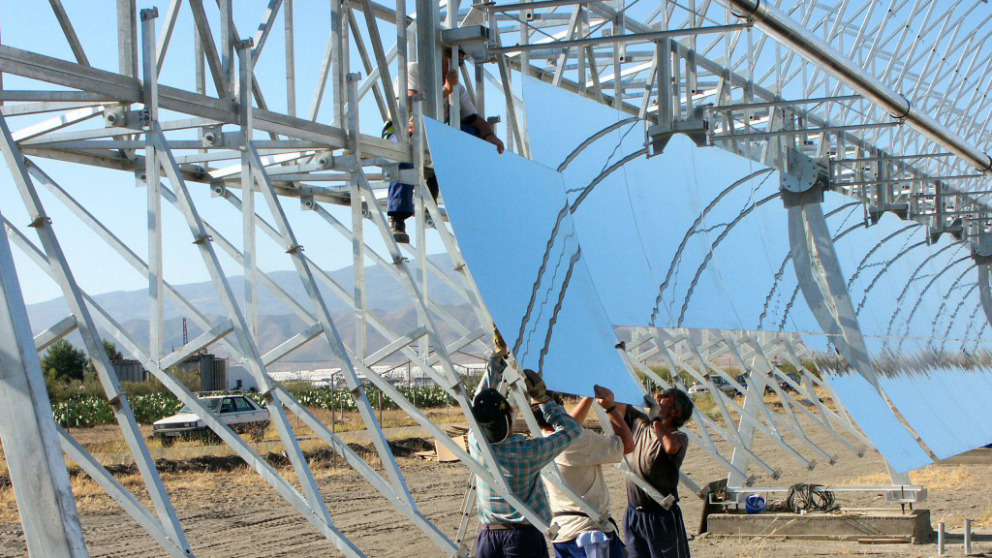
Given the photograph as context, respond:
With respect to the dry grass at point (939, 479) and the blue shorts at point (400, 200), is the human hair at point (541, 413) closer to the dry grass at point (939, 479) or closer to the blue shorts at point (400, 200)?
the blue shorts at point (400, 200)

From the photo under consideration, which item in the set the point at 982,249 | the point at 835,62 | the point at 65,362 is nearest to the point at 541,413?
the point at 835,62

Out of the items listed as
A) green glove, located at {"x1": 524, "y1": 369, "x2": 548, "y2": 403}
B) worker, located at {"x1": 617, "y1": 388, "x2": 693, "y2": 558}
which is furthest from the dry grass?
green glove, located at {"x1": 524, "y1": 369, "x2": 548, "y2": 403}

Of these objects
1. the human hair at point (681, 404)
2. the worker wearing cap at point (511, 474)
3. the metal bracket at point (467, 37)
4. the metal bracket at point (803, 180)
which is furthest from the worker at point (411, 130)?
the metal bracket at point (803, 180)

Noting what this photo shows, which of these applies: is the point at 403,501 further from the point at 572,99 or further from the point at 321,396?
the point at 321,396

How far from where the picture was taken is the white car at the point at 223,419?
35375 mm

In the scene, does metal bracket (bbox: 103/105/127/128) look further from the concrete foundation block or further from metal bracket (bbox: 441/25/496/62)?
the concrete foundation block

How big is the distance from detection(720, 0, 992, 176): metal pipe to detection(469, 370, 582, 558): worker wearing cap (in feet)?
14.6

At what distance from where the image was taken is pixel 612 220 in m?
13.4

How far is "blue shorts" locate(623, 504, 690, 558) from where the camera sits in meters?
9.08

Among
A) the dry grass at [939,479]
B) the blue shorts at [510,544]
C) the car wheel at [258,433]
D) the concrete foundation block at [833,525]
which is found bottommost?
the car wheel at [258,433]

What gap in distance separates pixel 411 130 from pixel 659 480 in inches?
145

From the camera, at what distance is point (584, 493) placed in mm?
8555

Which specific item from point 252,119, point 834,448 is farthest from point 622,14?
point 834,448

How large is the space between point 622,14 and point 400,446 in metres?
20.0
